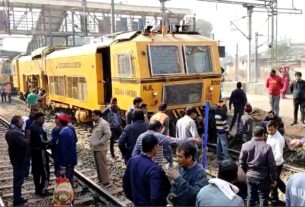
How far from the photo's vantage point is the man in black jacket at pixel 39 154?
7.05 meters

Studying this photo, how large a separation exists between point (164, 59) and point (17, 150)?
4.99 metres

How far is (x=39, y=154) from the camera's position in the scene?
726 cm

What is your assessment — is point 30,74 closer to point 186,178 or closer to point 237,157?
point 237,157

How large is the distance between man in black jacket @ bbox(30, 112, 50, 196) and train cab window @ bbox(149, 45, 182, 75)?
12.6 feet

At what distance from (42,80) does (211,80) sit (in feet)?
34.7

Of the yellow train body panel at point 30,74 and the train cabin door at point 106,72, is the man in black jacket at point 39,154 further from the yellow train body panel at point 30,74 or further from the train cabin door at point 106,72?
the yellow train body panel at point 30,74

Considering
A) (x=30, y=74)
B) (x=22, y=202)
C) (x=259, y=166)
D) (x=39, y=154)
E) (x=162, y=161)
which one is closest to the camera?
(x=259, y=166)

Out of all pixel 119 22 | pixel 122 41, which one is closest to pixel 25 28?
pixel 119 22

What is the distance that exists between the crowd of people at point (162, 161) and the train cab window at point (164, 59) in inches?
62.6

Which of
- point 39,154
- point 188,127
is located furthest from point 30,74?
point 188,127

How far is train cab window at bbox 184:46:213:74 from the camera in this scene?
10750 millimetres

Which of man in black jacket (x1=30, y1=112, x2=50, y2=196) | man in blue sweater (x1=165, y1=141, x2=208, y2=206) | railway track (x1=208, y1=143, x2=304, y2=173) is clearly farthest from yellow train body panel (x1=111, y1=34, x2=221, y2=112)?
man in blue sweater (x1=165, y1=141, x2=208, y2=206)

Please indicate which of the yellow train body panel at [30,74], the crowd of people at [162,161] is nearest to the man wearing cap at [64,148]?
the crowd of people at [162,161]

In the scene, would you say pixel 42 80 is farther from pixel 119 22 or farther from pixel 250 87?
pixel 119 22
